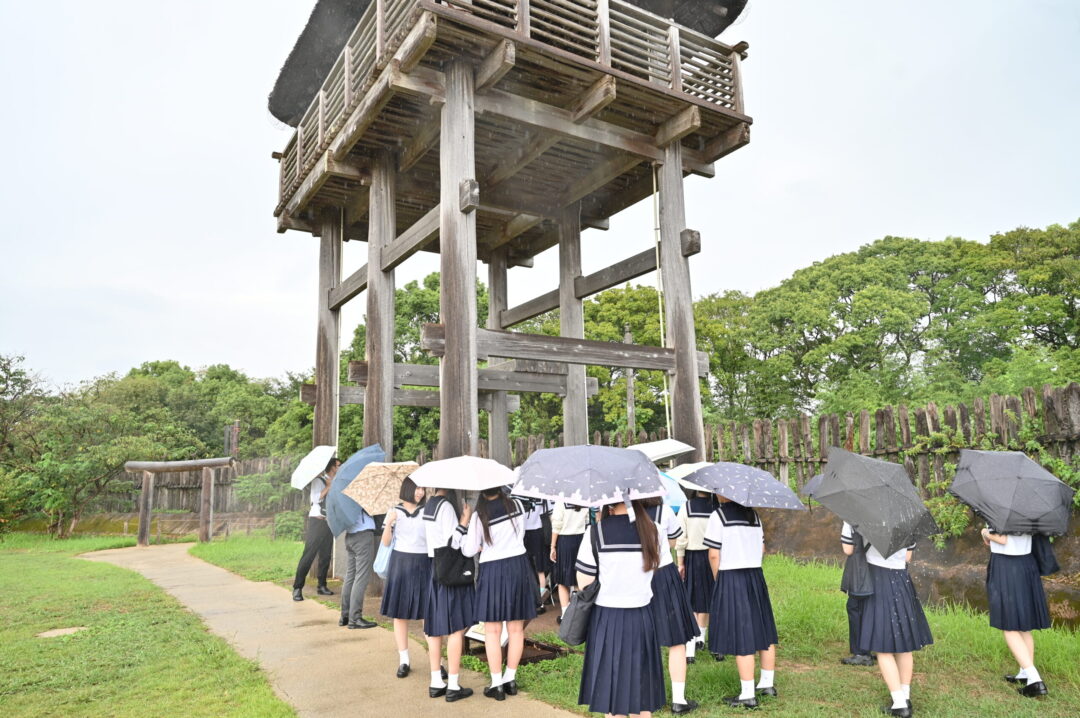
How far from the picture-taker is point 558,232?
1104 centimetres

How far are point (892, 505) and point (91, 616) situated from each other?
8807 mm

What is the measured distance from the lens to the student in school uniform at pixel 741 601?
4.82 m

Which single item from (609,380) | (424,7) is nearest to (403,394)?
(424,7)

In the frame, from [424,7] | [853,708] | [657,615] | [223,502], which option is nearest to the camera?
[657,615]

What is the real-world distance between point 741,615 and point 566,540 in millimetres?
2537

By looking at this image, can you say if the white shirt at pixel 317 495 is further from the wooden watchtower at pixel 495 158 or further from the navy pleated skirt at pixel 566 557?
the navy pleated skirt at pixel 566 557

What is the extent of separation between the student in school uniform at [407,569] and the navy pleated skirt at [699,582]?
2.26 metres

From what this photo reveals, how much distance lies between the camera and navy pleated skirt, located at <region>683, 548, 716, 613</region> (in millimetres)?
5930

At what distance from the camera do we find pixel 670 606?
4449 mm

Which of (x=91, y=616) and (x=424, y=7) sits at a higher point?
(x=424, y=7)

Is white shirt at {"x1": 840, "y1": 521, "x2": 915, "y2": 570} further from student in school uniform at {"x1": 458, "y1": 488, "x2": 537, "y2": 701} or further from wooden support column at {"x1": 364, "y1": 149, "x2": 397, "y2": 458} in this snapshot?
wooden support column at {"x1": 364, "y1": 149, "x2": 397, "y2": 458}

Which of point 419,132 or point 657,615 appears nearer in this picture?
point 657,615

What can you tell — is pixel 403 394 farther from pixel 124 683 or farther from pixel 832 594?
pixel 832 594

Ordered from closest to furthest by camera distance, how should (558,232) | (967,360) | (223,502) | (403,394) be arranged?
(403,394)
(558,232)
(223,502)
(967,360)
